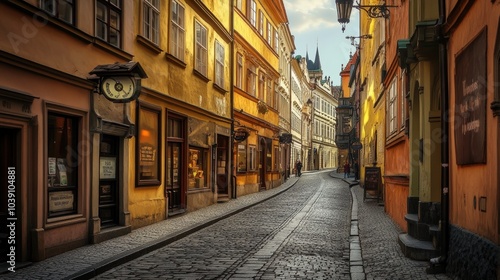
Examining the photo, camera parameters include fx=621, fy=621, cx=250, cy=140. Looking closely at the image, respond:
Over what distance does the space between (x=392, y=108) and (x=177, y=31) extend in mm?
6639

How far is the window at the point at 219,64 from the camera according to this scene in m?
23.6

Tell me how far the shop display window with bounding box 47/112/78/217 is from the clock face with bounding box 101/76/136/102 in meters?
0.77

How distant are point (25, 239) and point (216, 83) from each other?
1443 cm

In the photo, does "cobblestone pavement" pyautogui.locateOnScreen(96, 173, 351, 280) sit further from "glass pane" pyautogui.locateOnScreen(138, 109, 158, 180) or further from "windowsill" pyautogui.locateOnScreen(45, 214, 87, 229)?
"glass pane" pyautogui.locateOnScreen(138, 109, 158, 180)

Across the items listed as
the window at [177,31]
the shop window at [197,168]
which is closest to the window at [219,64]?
the shop window at [197,168]

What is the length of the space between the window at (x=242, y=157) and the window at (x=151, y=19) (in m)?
13.2

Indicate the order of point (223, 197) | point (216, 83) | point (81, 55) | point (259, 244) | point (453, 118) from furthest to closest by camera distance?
point (223, 197), point (216, 83), point (259, 244), point (81, 55), point (453, 118)

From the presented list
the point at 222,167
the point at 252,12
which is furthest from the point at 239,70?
the point at 222,167

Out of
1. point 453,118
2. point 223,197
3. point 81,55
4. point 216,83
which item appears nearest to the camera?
point 453,118

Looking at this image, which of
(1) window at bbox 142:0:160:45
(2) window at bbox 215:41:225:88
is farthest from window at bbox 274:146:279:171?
(1) window at bbox 142:0:160:45

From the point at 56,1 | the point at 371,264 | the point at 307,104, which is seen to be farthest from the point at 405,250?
the point at 307,104

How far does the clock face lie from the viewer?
11672mm

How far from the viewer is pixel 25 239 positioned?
975 centimetres

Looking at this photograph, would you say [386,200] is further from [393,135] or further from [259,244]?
[259,244]
